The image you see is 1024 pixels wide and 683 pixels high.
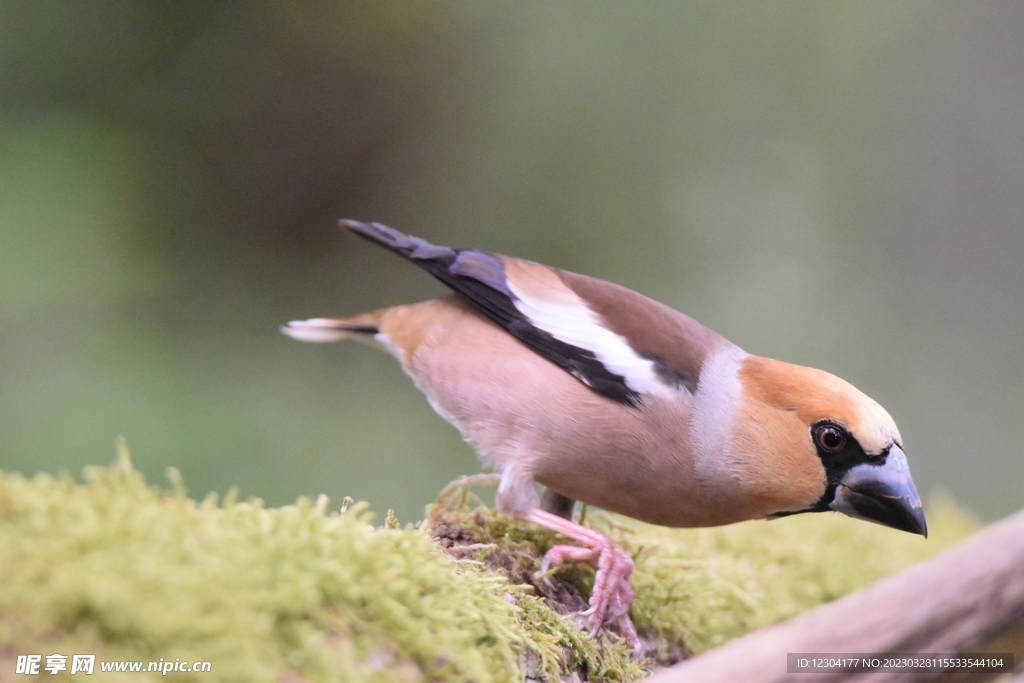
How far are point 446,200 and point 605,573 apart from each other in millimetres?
3906

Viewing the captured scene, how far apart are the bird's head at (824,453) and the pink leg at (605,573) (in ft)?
1.40

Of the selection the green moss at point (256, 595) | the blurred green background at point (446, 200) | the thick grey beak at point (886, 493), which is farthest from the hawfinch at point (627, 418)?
the blurred green background at point (446, 200)

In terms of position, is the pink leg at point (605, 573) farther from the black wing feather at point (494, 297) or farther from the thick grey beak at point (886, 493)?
the thick grey beak at point (886, 493)

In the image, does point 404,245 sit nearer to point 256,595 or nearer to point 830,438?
point 830,438

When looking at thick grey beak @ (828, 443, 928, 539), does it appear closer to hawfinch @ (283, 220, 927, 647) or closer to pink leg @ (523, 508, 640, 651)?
hawfinch @ (283, 220, 927, 647)

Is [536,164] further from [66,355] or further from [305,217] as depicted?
[66,355]

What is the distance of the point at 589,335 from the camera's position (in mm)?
2473

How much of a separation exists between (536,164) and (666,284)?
1.25 metres

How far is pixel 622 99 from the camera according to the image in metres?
5.48

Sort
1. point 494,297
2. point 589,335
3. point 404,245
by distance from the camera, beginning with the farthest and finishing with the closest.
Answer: point 404,245 → point 494,297 → point 589,335

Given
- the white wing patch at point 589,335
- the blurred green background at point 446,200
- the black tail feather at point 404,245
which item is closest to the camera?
the white wing patch at point 589,335

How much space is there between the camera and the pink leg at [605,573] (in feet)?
6.89

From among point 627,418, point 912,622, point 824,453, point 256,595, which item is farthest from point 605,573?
point 256,595

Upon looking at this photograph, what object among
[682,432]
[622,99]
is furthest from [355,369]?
[682,432]
